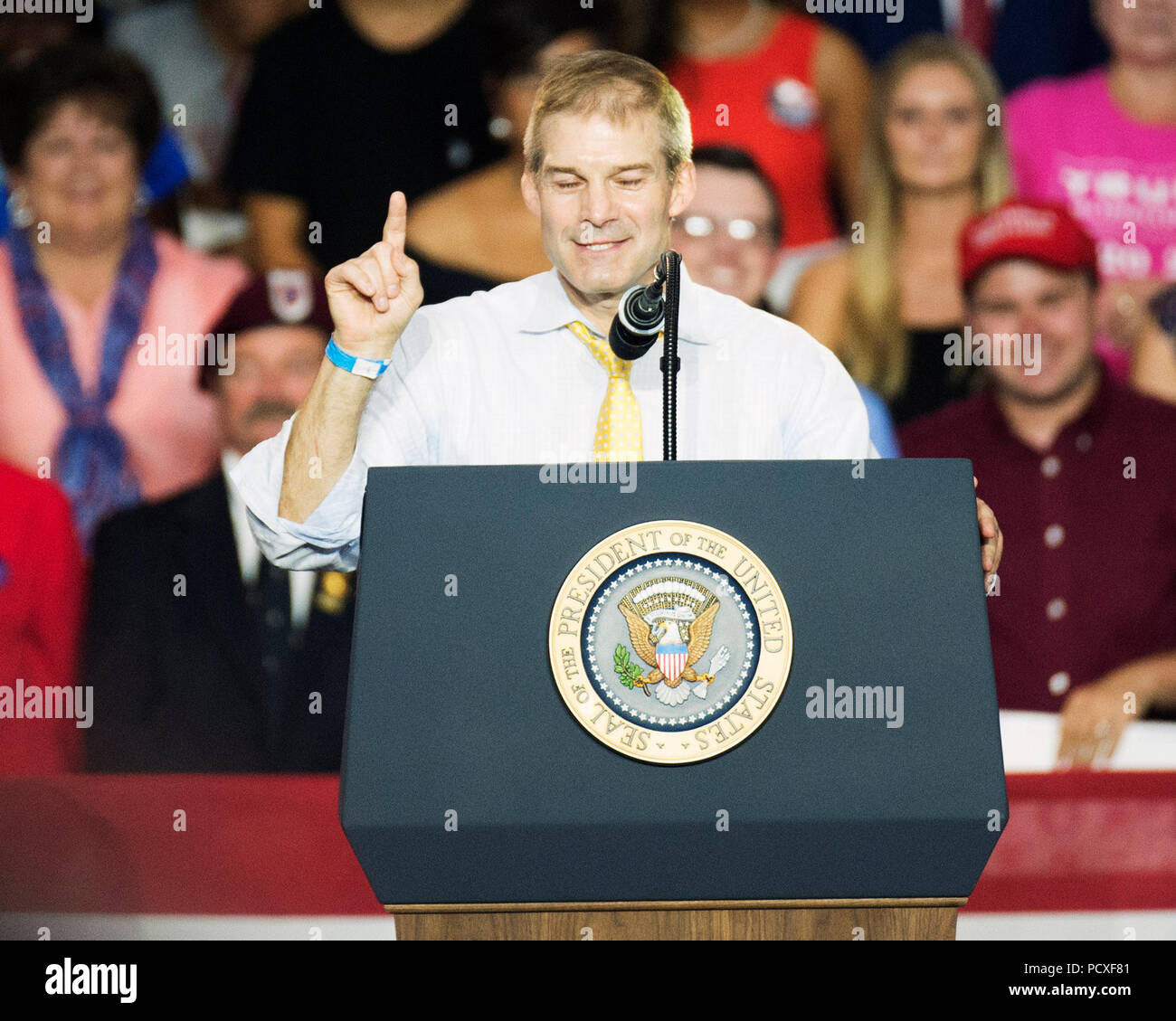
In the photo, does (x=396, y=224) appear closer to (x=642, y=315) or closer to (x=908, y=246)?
(x=642, y=315)

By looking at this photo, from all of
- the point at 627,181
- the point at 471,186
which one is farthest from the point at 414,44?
the point at 627,181

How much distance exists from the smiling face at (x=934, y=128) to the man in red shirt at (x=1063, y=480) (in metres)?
0.17

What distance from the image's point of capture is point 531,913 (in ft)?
4.06

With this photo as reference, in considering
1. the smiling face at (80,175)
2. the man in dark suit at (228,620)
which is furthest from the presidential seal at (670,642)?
the smiling face at (80,175)

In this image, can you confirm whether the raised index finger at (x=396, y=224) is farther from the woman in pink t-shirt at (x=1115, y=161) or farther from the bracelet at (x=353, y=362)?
the woman in pink t-shirt at (x=1115, y=161)

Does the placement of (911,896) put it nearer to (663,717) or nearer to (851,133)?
(663,717)

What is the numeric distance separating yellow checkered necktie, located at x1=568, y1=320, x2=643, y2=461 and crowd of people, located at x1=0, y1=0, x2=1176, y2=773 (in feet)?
7.05

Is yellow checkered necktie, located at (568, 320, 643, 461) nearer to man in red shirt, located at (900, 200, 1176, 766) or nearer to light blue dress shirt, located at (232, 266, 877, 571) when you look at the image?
light blue dress shirt, located at (232, 266, 877, 571)

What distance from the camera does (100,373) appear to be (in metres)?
3.83

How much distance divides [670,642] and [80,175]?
3.27 m

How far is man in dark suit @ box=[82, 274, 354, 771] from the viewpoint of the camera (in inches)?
144

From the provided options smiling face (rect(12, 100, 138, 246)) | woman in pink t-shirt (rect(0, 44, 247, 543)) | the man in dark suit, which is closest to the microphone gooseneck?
the man in dark suit

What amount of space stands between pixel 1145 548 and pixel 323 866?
231 cm

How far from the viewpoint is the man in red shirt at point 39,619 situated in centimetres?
362
